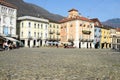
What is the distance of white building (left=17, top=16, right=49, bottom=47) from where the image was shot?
90188 millimetres

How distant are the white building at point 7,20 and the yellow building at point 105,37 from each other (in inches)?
1889

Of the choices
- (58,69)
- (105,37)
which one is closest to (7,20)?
(105,37)

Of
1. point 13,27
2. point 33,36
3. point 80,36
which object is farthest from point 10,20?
point 80,36

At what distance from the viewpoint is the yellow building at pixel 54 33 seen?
330 ft

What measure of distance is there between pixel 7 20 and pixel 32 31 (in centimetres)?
1653

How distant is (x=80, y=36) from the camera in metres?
101

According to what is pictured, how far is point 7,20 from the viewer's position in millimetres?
76688

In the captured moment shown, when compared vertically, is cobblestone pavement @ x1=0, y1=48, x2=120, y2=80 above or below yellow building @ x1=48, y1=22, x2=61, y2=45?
below

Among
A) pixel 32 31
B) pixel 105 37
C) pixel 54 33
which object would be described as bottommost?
pixel 105 37

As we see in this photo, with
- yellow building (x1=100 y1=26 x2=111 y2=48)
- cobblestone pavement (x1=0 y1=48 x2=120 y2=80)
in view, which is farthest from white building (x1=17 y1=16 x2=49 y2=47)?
cobblestone pavement (x1=0 y1=48 x2=120 y2=80)

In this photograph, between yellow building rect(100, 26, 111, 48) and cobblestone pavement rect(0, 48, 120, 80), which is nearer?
cobblestone pavement rect(0, 48, 120, 80)

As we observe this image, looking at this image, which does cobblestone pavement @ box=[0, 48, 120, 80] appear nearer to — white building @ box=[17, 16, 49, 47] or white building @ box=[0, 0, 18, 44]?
white building @ box=[0, 0, 18, 44]

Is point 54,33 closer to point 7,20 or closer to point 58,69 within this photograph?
point 7,20

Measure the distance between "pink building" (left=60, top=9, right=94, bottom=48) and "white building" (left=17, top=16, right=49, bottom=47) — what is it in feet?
33.4
